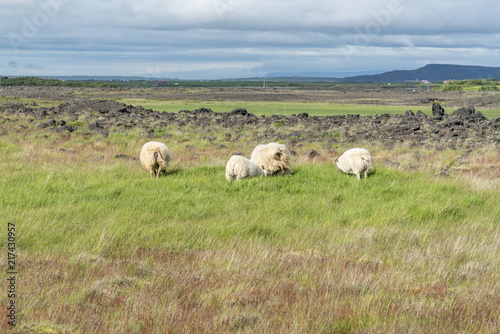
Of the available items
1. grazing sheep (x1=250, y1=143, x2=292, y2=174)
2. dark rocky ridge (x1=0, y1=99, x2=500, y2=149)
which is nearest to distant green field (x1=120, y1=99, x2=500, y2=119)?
dark rocky ridge (x1=0, y1=99, x2=500, y2=149)

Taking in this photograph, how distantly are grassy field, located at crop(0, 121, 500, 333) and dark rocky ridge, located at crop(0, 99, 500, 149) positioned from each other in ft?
44.0

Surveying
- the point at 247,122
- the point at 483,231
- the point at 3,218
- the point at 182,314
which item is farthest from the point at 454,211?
the point at 247,122

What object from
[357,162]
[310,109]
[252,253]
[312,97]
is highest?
[312,97]

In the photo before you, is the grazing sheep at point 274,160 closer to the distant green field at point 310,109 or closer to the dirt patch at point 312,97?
the distant green field at point 310,109

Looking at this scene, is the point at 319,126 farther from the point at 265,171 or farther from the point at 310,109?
the point at 310,109

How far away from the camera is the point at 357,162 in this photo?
12148 millimetres

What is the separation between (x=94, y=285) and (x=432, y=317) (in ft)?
11.8

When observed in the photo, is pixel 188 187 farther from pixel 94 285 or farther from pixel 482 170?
pixel 482 170

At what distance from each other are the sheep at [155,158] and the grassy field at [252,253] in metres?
0.49

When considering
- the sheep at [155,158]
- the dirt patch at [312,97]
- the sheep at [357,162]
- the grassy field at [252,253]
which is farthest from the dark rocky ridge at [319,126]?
the dirt patch at [312,97]

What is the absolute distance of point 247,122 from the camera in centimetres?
3578

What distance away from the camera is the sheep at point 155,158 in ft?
40.4

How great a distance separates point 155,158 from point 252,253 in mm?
6592

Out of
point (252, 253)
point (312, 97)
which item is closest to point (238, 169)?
point (252, 253)
